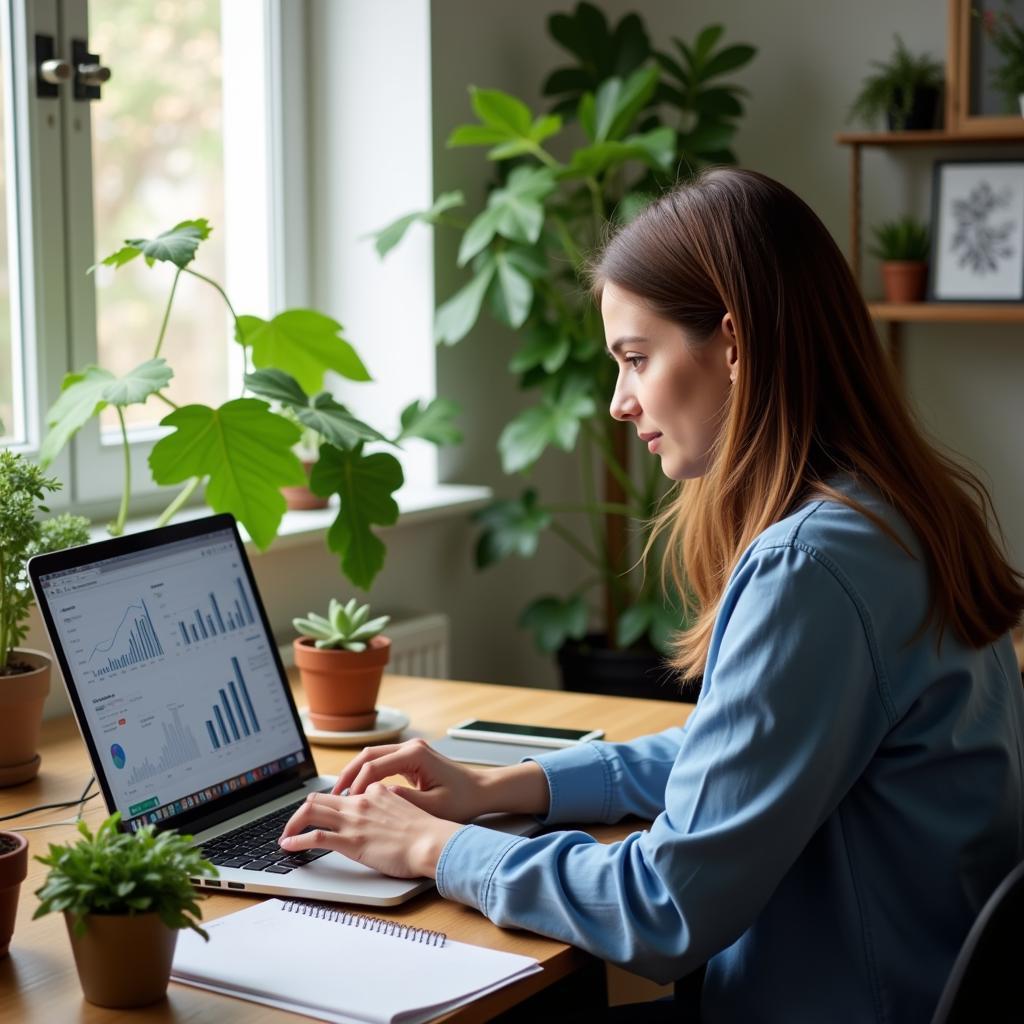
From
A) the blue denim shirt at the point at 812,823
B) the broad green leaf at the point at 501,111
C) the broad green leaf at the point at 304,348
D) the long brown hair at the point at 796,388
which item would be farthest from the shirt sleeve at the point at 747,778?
the broad green leaf at the point at 501,111

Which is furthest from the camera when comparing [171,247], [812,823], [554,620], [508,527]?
[554,620]

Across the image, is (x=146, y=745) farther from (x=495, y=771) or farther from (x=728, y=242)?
(x=728, y=242)

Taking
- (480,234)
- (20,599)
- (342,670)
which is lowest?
(342,670)

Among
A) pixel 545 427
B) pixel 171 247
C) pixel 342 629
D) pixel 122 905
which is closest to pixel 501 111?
pixel 545 427

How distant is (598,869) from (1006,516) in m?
2.23

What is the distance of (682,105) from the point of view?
3.07 meters

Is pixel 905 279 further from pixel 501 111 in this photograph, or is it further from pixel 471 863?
pixel 471 863

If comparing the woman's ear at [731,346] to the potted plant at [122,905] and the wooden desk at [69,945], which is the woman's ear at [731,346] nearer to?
the wooden desk at [69,945]

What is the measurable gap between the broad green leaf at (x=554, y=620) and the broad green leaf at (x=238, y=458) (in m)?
1.26

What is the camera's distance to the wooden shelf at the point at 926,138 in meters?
2.87

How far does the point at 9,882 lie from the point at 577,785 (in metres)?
0.55

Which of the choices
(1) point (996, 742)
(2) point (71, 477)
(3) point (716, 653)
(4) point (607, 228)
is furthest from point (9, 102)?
(1) point (996, 742)

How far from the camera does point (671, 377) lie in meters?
1.29

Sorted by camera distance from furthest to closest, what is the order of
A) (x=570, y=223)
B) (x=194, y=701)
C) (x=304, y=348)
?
(x=570, y=223), (x=304, y=348), (x=194, y=701)
